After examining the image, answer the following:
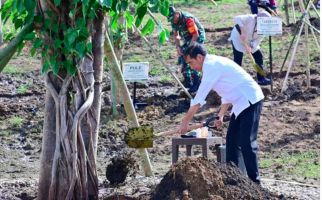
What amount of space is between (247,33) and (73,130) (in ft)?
21.6

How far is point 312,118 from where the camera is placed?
1417 centimetres

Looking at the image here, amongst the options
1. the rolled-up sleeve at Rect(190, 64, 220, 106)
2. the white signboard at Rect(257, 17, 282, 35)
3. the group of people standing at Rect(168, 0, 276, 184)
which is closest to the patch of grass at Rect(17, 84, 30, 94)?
the white signboard at Rect(257, 17, 282, 35)

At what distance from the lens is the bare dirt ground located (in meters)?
10.7

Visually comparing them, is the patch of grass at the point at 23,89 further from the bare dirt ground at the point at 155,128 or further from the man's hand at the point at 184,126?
the man's hand at the point at 184,126

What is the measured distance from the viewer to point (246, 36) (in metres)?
15.3

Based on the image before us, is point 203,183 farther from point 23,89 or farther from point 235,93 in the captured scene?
point 23,89

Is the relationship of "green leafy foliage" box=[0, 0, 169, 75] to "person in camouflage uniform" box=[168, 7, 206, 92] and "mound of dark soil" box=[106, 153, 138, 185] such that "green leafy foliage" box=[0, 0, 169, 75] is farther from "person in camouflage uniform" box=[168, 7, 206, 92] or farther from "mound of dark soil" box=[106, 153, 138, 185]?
"person in camouflage uniform" box=[168, 7, 206, 92]

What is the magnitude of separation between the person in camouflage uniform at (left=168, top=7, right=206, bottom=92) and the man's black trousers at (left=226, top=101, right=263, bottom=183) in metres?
4.38

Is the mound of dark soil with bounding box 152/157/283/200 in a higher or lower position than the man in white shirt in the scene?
lower

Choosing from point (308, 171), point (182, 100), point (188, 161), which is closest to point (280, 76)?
point (182, 100)

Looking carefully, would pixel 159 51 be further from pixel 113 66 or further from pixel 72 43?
pixel 72 43

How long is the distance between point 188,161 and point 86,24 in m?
1.58

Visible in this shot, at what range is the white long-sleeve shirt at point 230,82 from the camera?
9.56 metres

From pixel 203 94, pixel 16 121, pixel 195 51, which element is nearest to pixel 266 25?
→ pixel 16 121
